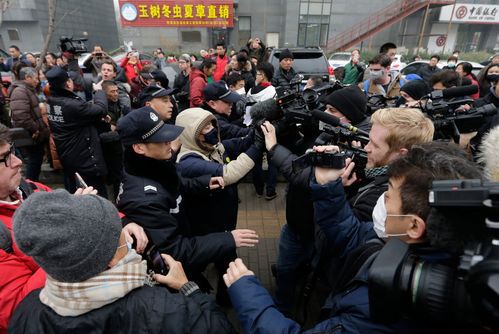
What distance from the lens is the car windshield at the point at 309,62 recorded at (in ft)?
27.7

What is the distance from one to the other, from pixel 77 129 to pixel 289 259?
9.45 ft

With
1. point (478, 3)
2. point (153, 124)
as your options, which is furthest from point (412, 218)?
point (478, 3)

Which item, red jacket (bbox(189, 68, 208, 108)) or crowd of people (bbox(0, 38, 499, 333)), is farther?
red jacket (bbox(189, 68, 208, 108))

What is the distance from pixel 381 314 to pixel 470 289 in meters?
0.27

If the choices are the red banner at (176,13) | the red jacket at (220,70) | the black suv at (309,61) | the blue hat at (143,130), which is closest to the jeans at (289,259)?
the blue hat at (143,130)

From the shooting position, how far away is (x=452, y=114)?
283 cm

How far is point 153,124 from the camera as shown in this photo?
2.00 metres

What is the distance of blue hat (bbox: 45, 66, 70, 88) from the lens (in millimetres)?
3391

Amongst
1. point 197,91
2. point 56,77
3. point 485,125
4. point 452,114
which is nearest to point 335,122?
point 452,114

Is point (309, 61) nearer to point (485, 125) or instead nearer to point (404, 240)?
point (485, 125)

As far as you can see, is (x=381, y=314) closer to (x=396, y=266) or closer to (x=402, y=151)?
(x=396, y=266)

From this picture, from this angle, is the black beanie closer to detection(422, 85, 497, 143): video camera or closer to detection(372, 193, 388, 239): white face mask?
detection(422, 85, 497, 143): video camera

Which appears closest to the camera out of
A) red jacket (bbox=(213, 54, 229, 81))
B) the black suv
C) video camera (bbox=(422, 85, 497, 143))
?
video camera (bbox=(422, 85, 497, 143))

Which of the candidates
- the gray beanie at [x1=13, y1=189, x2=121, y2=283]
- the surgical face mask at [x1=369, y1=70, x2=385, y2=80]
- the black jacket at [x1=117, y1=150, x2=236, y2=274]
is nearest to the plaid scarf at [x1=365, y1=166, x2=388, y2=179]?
the black jacket at [x1=117, y1=150, x2=236, y2=274]
